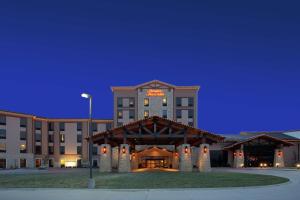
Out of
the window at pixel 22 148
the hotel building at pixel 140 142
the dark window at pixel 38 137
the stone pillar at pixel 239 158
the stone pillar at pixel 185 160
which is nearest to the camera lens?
the stone pillar at pixel 185 160

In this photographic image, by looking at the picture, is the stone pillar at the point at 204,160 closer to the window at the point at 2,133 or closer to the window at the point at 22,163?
the window at the point at 2,133

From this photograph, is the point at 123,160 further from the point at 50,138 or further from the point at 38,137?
the point at 50,138

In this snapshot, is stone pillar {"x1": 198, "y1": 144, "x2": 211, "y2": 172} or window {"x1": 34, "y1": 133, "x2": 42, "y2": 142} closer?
stone pillar {"x1": 198, "y1": 144, "x2": 211, "y2": 172}

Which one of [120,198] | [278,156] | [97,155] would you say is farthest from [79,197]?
Result: [97,155]

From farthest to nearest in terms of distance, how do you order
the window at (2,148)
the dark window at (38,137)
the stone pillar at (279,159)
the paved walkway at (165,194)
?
1. the dark window at (38,137)
2. the window at (2,148)
3. the stone pillar at (279,159)
4. the paved walkway at (165,194)

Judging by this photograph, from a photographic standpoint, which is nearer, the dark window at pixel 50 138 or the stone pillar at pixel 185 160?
the stone pillar at pixel 185 160

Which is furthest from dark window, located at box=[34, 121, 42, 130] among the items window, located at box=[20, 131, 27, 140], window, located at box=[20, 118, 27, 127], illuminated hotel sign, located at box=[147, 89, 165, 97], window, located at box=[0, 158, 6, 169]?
illuminated hotel sign, located at box=[147, 89, 165, 97]

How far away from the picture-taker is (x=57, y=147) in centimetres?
8556

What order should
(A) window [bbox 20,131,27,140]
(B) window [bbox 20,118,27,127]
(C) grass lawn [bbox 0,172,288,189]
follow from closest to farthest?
(C) grass lawn [bbox 0,172,288,189]
(A) window [bbox 20,131,27,140]
(B) window [bbox 20,118,27,127]

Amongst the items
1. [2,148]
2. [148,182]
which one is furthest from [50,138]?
[148,182]

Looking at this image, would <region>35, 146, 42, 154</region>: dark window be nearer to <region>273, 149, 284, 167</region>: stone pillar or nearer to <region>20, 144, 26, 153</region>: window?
<region>20, 144, 26, 153</region>: window

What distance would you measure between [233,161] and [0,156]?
4161 cm

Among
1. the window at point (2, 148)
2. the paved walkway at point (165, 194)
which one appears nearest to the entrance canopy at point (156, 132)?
the paved walkway at point (165, 194)

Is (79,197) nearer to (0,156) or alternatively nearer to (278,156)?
(278,156)
